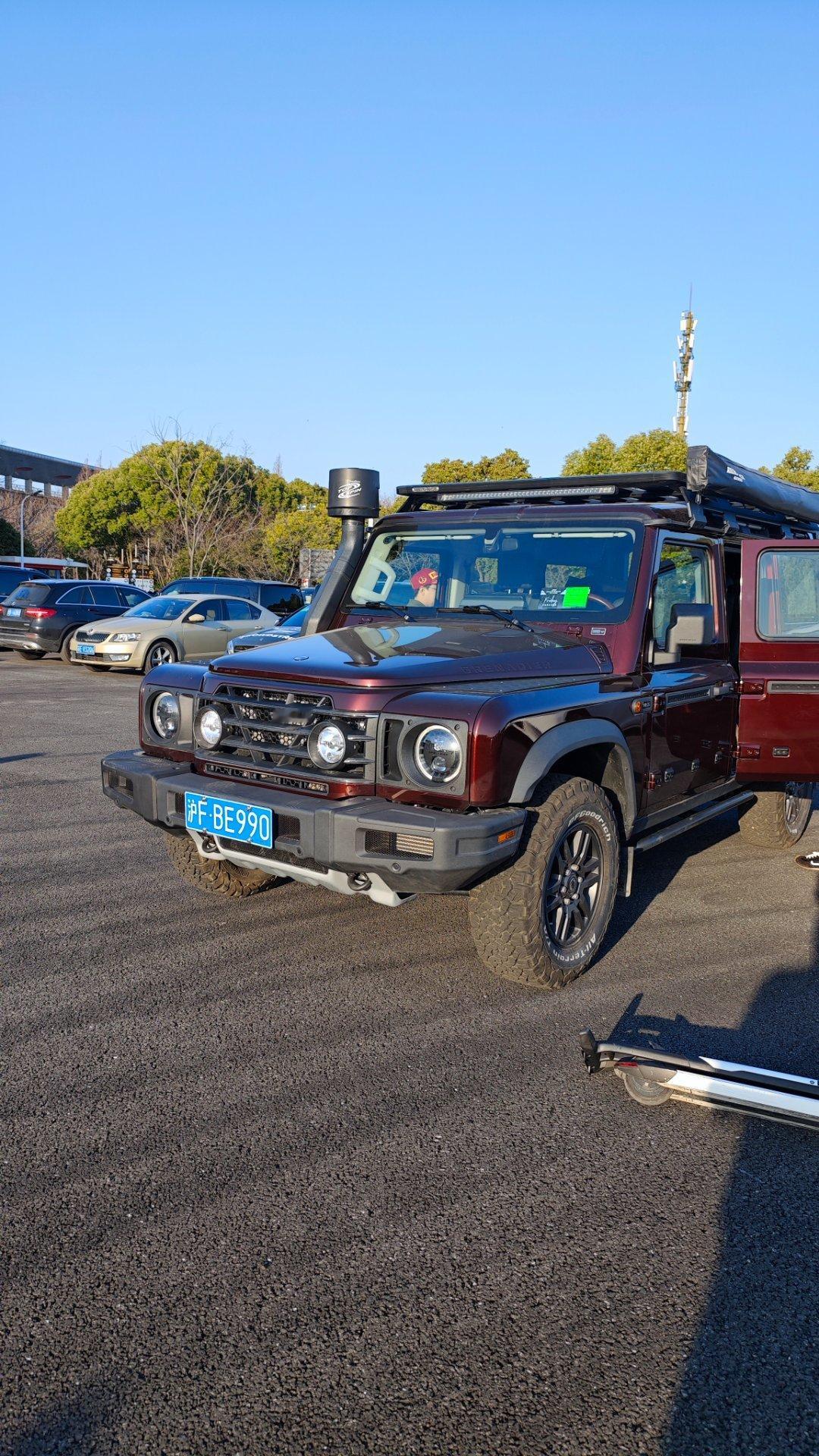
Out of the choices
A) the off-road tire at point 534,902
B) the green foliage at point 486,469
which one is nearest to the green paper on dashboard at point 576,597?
the off-road tire at point 534,902

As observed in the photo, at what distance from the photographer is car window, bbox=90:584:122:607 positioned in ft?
68.1

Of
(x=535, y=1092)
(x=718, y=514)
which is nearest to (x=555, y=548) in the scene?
(x=718, y=514)

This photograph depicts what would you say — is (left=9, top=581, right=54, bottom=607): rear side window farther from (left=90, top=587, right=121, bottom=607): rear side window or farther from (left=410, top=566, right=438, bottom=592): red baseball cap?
(left=410, top=566, right=438, bottom=592): red baseball cap

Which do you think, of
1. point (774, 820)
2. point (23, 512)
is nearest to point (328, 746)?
point (774, 820)

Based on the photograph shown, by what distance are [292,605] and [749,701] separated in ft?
51.2

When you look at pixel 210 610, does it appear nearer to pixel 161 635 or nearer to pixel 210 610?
pixel 210 610

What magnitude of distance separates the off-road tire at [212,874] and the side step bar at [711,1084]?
227 cm

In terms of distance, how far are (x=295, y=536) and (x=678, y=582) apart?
35492mm

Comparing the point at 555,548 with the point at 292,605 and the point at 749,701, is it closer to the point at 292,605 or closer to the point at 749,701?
the point at 749,701

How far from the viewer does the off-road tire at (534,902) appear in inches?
158

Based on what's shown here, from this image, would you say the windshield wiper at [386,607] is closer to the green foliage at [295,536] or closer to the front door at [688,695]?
the front door at [688,695]

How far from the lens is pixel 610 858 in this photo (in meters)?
4.55

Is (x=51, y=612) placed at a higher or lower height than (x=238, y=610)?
lower

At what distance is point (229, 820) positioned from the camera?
4.15m
